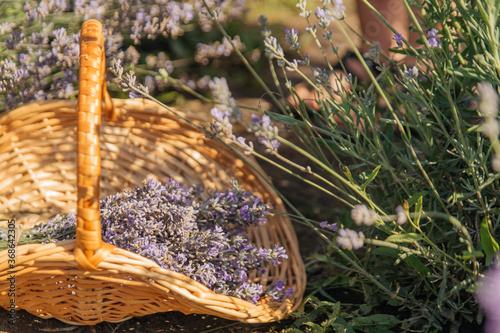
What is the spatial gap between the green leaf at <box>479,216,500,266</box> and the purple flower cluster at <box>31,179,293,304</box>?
435mm

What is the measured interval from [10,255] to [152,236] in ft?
0.97

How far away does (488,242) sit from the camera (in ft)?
2.71

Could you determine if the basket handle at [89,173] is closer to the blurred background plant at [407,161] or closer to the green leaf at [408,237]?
the blurred background plant at [407,161]

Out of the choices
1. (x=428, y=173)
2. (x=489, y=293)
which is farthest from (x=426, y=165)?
(x=489, y=293)

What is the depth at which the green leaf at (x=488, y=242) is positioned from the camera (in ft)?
2.67

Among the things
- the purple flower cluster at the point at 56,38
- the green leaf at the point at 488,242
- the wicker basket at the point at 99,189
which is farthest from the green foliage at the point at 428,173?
the purple flower cluster at the point at 56,38

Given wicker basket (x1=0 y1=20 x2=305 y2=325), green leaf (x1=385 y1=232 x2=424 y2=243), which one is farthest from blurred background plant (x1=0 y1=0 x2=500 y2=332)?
wicker basket (x1=0 y1=20 x2=305 y2=325)

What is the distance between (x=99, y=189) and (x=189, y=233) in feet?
0.91

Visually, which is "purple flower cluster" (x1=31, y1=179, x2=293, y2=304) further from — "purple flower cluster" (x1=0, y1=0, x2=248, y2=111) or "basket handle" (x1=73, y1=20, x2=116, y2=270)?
"purple flower cluster" (x1=0, y1=0, x2=248, y2=111)

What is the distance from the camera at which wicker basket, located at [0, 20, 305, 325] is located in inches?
37.3

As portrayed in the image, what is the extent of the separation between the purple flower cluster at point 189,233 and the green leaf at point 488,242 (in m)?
0.44

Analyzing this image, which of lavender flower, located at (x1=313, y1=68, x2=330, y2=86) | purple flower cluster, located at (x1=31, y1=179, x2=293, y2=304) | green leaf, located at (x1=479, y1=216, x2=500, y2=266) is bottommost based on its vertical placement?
green leaf, located at (x1=479, y1=216, x2=500, y2=266)

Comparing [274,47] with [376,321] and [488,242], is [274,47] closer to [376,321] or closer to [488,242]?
[488,242]

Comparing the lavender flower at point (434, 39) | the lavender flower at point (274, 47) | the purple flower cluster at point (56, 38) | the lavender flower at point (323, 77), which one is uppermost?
the purple flower cluster at point (56, 38)
